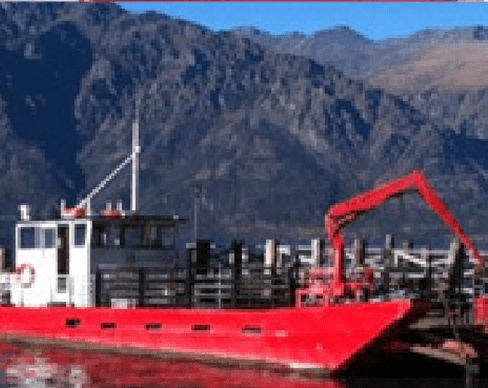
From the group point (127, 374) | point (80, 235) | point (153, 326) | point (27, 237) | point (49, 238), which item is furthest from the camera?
point (27, 237)

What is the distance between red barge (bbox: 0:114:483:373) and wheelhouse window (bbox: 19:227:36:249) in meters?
0.03

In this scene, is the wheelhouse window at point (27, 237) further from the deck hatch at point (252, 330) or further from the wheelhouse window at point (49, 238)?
the deck hatch at point (252, 330)

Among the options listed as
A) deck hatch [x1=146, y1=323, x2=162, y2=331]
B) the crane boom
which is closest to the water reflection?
deck hatch [x1=146, y1=323, x2=162, y2=331]

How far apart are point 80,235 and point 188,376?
9.43 m

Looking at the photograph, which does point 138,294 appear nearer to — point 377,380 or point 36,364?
point 36,364

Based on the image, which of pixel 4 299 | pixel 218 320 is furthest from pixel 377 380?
pixel 4 299

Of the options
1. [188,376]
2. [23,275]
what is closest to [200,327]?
[188,376]

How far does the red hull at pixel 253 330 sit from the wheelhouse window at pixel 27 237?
11.9ft

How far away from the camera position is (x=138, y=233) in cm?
4769

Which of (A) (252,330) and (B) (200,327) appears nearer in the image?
(A) (252,330)

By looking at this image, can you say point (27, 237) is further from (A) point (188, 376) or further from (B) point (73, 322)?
(A) point (188, 376)

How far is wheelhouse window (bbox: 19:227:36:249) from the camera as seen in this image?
163 ft

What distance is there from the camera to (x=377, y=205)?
40219 mm

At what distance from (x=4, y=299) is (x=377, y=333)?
17.7 m
